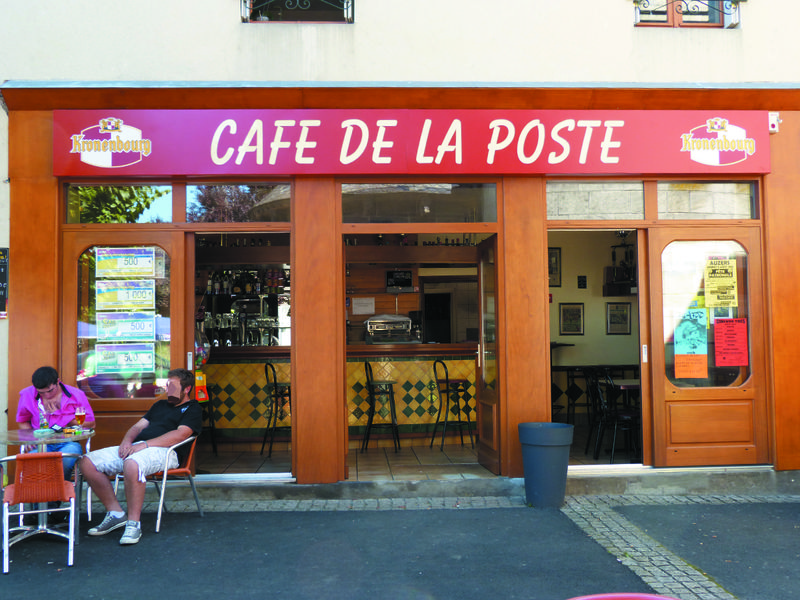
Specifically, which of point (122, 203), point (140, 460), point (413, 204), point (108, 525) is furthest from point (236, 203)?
point (108, 525)

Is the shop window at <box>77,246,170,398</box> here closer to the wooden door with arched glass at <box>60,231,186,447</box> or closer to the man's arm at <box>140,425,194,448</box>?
the wooden door with arched glass at <box>60,231,186,447</box>

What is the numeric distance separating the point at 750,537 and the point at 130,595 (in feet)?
14.2

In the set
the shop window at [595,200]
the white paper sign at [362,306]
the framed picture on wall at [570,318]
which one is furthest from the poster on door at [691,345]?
the white paper sign at [362,306]

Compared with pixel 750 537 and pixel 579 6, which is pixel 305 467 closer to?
pixel 750 537

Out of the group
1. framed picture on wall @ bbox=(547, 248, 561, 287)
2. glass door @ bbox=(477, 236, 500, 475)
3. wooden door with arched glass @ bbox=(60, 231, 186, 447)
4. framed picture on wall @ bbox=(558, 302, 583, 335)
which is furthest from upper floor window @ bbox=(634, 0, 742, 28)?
framed picture on wall @ bbox=(558, 302, 583, 335)

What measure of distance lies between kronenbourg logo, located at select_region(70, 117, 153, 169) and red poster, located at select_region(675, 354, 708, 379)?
5328 mm

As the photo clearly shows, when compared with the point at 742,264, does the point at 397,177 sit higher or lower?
higher

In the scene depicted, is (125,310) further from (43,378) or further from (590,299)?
(590,299)

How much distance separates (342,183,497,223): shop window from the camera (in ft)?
21.1

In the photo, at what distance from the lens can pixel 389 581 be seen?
430cm

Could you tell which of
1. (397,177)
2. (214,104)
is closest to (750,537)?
(397,177)

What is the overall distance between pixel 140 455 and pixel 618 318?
8738 millimetres

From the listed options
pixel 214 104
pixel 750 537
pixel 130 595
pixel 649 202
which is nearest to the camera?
pixel 130 595

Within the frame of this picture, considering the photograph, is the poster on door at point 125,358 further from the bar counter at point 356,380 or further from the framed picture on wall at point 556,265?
the framed picture on wall at point 556,265
